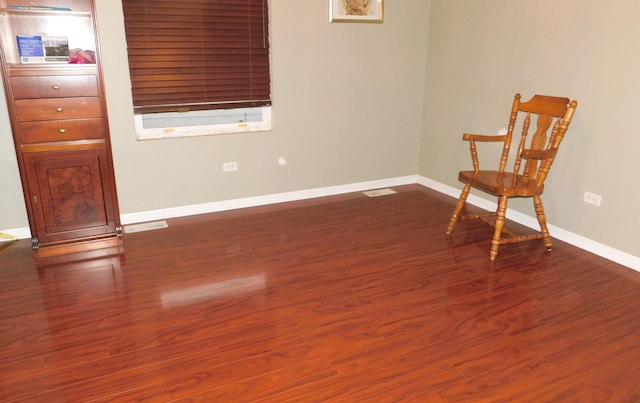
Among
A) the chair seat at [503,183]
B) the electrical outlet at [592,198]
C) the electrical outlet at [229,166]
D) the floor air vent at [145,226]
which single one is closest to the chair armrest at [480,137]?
the chair seat at [503,183]

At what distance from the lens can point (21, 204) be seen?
3.45 meters

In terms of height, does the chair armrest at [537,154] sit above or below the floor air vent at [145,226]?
above

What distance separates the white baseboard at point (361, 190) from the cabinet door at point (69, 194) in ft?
1.62

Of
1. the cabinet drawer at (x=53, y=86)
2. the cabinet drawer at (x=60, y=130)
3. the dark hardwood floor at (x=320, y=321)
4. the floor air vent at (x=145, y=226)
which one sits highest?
the cabinet drawer at (x=53, y=86)

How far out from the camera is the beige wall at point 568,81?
9.90ft

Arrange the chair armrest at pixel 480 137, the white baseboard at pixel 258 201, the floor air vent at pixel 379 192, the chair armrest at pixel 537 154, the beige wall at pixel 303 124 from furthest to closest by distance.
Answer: the floor air vent at pixel 379 192
the white baseboard at pixel 258 201
the beige wall at pixel 303 124
the chair armrest at pixel 480 137
the chair armrest at pixel 537 154

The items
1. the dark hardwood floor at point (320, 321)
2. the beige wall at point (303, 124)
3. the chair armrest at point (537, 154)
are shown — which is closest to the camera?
the dark hardwood floor at point (320, 321)

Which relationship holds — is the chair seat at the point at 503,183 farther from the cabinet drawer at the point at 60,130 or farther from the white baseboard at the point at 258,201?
the cabinet drawer at the point at 60,130

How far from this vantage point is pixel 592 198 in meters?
3.29

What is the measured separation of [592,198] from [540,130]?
0.59 m

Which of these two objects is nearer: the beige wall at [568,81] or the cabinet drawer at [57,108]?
the cabinet drawer at [57,108]

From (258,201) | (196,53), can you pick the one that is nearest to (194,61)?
(196,53)

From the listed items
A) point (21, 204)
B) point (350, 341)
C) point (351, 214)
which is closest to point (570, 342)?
point (350, 341)

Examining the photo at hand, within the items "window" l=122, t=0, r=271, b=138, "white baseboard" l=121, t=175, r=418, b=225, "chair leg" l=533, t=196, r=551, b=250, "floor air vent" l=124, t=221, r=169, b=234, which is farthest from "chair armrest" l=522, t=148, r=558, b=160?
"floor air vent" l=124, t=221, r=169, b=234
